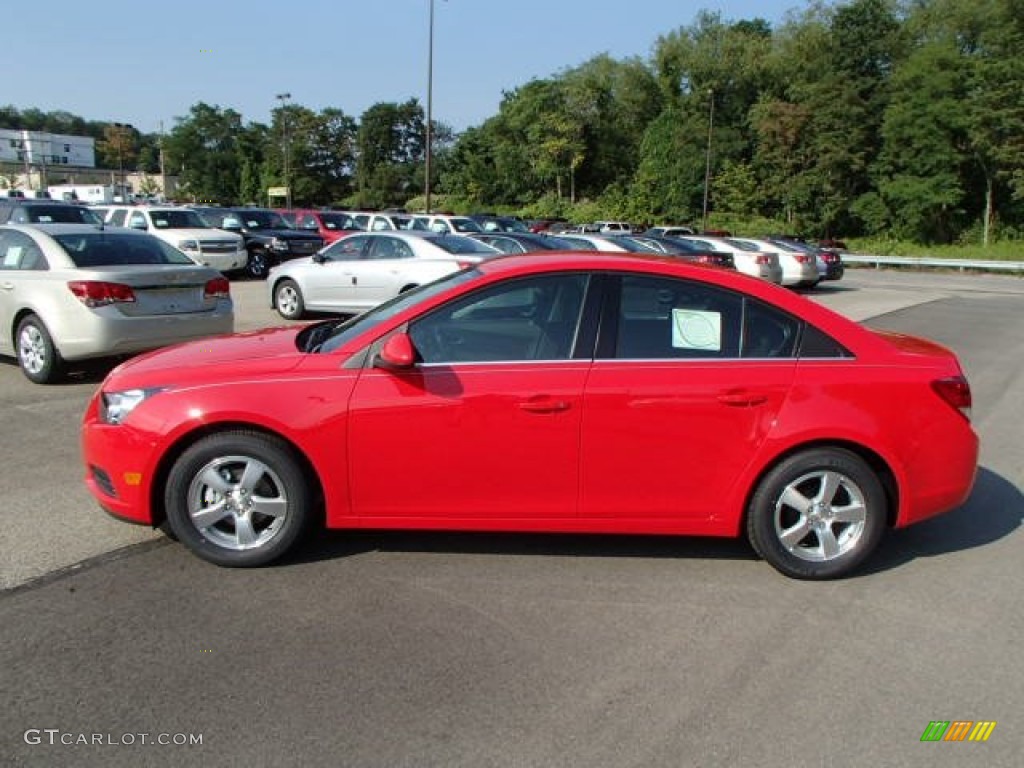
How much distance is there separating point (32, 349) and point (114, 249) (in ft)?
4.13

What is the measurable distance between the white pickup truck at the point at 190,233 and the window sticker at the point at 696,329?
1652 cm

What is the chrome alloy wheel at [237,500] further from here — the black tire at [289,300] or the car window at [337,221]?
the car window at [337,221]

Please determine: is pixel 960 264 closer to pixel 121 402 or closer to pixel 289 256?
pixel 289 256

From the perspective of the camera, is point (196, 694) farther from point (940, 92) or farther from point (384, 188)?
point (384, 188)

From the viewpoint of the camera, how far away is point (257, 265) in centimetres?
2100

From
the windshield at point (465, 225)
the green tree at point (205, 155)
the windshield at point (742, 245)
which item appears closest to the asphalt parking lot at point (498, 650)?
the windshield at point (742, 245)

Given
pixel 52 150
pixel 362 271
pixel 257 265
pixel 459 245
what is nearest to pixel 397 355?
pixel 362 271

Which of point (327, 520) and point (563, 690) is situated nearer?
point (563, 690)

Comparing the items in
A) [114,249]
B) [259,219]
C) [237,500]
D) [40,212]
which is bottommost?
[237,500]

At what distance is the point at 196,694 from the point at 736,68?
Answer: 73366mm

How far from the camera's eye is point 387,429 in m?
3.81

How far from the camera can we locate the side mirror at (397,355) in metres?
3.68

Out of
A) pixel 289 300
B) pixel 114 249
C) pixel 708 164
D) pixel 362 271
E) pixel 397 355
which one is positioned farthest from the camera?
pixel 708 164

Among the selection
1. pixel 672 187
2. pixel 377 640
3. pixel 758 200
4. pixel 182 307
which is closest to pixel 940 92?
pixel 758 200
